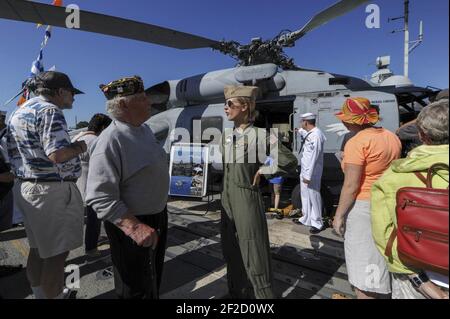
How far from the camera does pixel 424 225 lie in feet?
3.91

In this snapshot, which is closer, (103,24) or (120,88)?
(120,88)

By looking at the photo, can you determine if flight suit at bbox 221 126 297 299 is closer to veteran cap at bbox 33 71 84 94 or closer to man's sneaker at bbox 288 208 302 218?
veteran cap at bbox 33 71 84 94

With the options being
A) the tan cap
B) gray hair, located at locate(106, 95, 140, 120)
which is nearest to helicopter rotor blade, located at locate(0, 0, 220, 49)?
the tan cap

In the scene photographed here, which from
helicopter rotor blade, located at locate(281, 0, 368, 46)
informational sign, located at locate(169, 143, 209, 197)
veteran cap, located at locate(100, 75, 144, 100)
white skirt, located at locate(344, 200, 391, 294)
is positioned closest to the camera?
veteran cap, located at locate(100, 75, 144, 100)

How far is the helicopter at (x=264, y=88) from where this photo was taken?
4922mm

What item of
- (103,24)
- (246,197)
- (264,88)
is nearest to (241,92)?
(246,197)

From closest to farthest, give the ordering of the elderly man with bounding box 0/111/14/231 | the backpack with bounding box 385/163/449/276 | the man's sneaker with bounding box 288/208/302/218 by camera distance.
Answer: the backpack with bounding box 385/163/449/276 < the elderly man with bounding box 0/111/14/231 < the man's sneaker with bounding box 288/208/302/218

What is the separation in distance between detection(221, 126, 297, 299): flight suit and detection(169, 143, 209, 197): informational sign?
3273 millimetres

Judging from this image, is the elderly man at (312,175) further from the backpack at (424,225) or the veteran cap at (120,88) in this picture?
the veteran cap at (120,88)

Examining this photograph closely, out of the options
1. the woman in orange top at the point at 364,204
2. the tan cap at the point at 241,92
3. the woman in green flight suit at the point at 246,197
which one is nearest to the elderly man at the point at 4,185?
the woman in green flight suit at the point at 246,197

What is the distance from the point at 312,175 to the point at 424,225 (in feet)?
10.9

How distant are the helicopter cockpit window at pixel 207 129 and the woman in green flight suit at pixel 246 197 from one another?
397 centimetres

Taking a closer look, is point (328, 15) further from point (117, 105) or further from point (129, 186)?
point (129, 186)

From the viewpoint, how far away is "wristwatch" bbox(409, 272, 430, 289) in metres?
1.33
